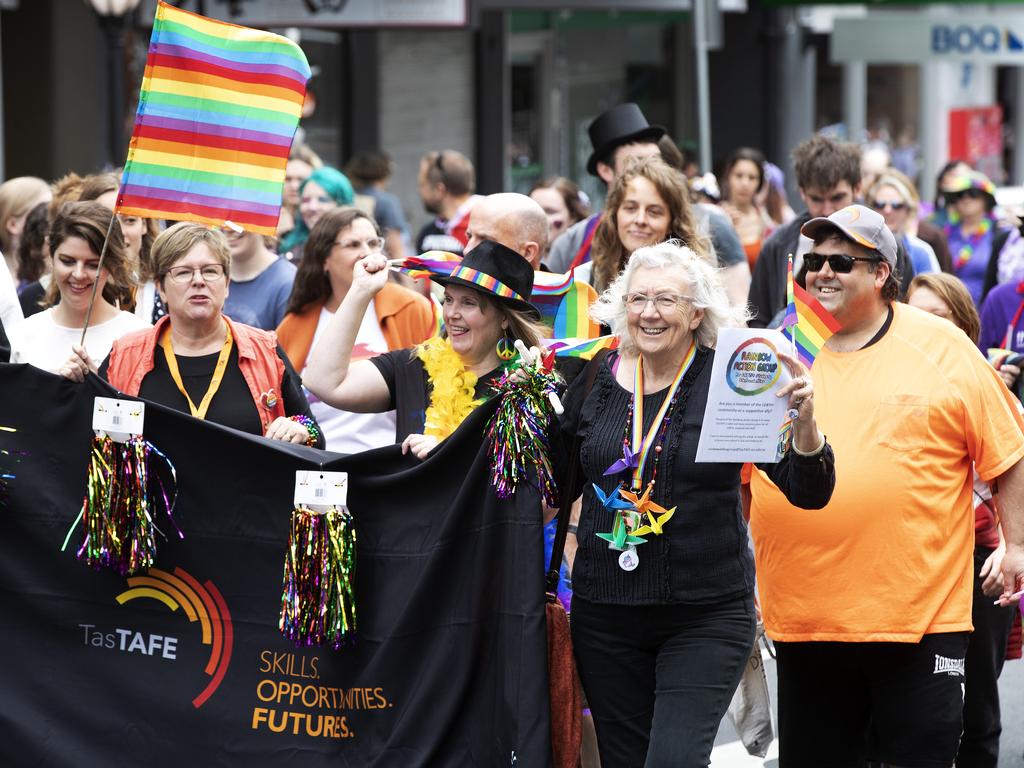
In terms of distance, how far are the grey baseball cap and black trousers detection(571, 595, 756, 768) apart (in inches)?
43.9

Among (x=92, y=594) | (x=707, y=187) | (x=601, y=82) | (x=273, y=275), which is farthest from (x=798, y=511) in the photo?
(x=601, y=82)

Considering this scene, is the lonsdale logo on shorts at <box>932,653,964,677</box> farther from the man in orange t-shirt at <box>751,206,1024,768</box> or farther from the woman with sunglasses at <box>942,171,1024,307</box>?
the woman with sunglasses at <box>942,171,1024,307</box>

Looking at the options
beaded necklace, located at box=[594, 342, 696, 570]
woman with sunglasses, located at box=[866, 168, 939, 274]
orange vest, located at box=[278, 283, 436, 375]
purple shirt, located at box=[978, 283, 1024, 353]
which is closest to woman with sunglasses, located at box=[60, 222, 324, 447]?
orange vest, located at box=[278, 283, 436, 375]

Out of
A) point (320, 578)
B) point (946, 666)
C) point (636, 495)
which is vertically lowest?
point (946, 666)

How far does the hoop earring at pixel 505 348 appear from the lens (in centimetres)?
548

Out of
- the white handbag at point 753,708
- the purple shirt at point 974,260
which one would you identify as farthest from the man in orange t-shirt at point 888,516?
the purple shirt at point 974,260

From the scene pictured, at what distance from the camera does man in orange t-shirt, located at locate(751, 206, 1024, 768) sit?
500cm

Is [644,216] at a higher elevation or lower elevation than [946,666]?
higher

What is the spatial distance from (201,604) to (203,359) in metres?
0.94

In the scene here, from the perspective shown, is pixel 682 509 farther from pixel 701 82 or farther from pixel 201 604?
pixel 701 82

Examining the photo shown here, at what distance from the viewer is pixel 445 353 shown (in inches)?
220

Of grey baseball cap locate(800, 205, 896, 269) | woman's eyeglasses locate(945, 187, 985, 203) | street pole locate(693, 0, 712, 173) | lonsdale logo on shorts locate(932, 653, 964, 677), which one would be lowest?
lonsdale logo on shorts locate(932, 653, 964, 677)

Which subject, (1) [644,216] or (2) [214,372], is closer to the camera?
(2) [214,372]

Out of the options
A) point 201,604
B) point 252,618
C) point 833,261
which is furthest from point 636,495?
point 201,604
